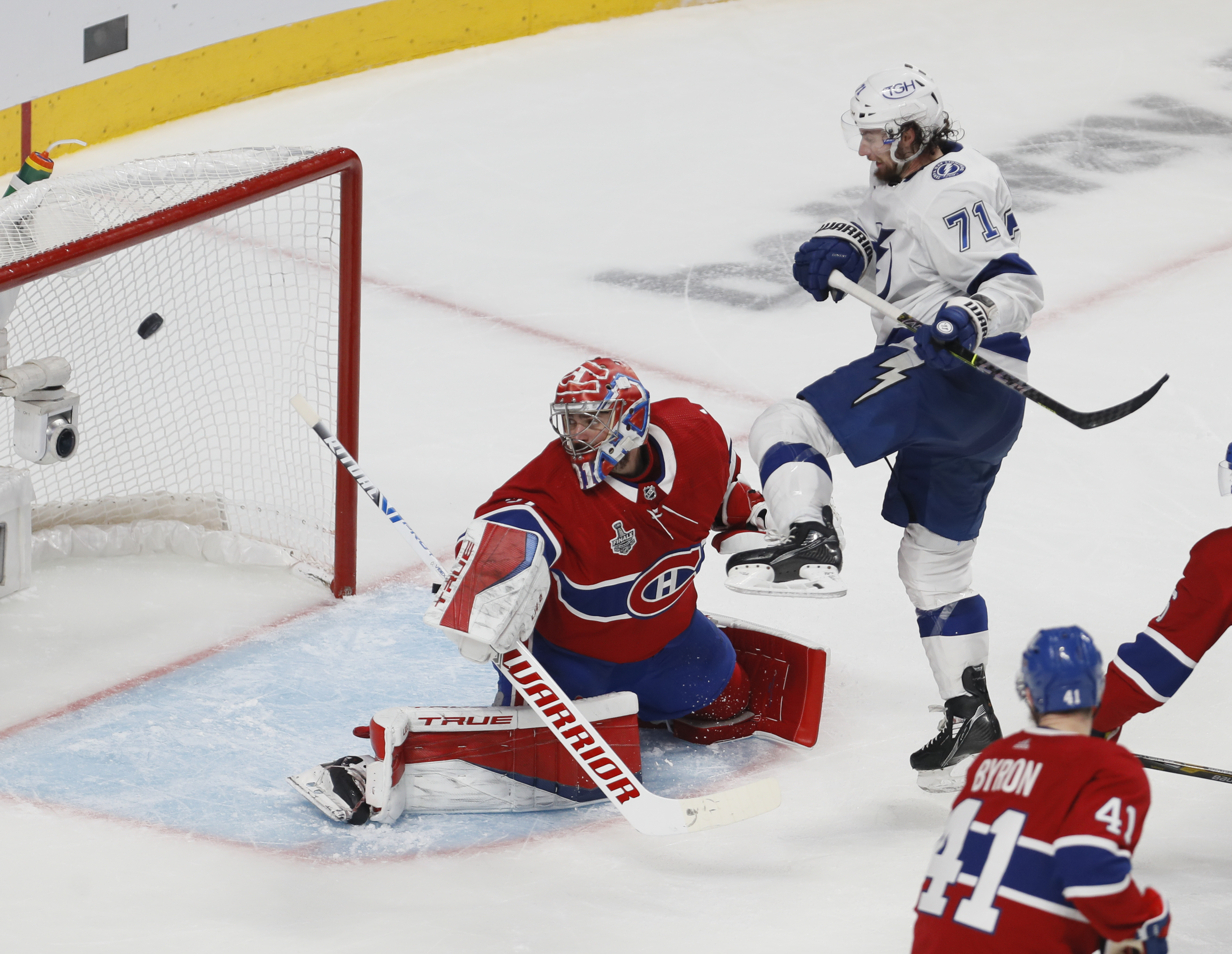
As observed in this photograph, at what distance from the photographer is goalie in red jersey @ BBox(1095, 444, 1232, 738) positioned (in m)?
2.87

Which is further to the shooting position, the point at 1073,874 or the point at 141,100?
the point at 141,100

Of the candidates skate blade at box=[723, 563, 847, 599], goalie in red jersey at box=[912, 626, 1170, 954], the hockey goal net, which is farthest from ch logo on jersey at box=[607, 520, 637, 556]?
the hockey goal net

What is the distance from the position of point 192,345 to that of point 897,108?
7.92 ft

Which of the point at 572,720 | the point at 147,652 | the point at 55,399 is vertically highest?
the point at 55,399

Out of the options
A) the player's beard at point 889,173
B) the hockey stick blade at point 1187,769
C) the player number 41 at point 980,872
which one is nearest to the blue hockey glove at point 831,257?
the player's beard at point 889,173

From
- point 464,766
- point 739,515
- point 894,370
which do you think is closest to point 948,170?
point 894,370

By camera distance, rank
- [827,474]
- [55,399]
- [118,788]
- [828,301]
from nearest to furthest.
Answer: [827,474]
[118,788]
[55,399]
[828,301]

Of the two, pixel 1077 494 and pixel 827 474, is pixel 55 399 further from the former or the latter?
pixel 1077 494

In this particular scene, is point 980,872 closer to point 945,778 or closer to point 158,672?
point 945,778

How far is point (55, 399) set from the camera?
3.63m

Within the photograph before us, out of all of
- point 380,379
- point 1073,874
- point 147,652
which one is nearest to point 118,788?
point 147,652

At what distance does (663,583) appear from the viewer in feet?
10.2

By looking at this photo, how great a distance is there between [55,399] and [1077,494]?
2.58m

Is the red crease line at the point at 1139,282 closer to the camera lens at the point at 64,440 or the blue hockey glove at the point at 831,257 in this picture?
the blue hockey glove at the point at 831,257
